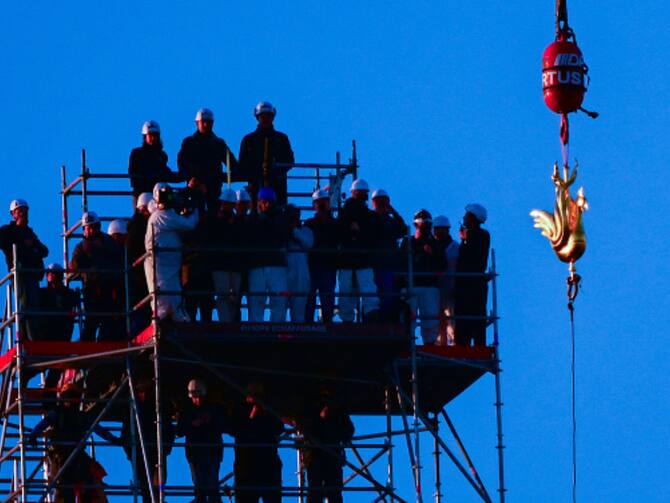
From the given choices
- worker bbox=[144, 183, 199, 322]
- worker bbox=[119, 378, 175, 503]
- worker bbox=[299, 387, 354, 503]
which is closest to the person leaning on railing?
worker bbox=[144, 183, 199, 322]

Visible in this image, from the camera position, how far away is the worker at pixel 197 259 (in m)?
57.5

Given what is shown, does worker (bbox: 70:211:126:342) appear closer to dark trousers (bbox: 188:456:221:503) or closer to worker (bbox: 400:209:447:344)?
dark trousers (bbox: 188:456:221:503)

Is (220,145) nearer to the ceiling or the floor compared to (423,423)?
nearer to the ceiling

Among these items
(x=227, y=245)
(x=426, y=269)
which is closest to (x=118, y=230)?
(x=227, y=245)

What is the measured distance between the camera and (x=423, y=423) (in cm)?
6044

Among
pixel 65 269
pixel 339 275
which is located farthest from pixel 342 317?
pixel 65 269

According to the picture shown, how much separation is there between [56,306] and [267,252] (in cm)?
417

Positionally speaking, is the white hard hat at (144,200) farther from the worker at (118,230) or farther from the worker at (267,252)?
the worker at (267,252)

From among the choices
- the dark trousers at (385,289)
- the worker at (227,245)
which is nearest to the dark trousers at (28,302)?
the worker at (227,245)

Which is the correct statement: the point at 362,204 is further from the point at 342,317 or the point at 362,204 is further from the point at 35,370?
the point at 35,370

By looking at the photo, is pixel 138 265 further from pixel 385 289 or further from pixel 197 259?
pixel 385 289

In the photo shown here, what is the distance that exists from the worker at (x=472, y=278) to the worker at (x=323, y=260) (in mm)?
2319

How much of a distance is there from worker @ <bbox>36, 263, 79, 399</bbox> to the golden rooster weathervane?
25.8ft

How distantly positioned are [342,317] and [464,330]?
2509mm
